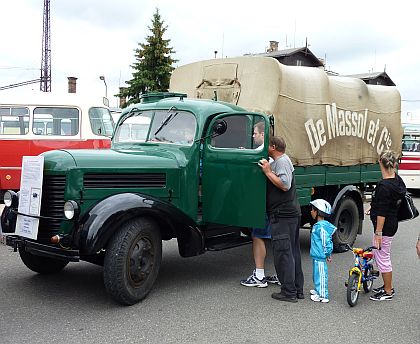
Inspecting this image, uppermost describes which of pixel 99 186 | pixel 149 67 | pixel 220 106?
pixel 149 67

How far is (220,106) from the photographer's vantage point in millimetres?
6340

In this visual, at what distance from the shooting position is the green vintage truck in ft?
16.5

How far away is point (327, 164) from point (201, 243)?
2723 millimetres

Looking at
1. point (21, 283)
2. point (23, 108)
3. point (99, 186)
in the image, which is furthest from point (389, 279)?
point (23, 108)

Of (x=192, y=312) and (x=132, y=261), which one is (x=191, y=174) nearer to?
(x=132, y=261)

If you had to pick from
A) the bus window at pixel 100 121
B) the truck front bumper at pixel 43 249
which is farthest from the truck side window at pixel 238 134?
the bus window at pixel 100 121

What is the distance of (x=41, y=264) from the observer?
19.9 feet

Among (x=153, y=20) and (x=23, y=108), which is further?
(x=153, y=20)

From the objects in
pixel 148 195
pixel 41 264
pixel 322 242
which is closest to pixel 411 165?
pixel 322 242

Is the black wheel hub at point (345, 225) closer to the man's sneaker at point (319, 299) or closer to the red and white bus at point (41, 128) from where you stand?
the man's sneaker at point (319, 299)

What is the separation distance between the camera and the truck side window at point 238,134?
600cm

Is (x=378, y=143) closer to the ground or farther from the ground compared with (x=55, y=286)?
farther from the ground

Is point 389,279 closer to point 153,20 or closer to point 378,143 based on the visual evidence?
point 378,143

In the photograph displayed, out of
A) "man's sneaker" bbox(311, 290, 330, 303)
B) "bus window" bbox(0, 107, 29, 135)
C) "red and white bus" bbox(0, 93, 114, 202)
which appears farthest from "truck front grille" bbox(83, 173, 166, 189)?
"bus window" bbox(0, 107, 29, 135)
